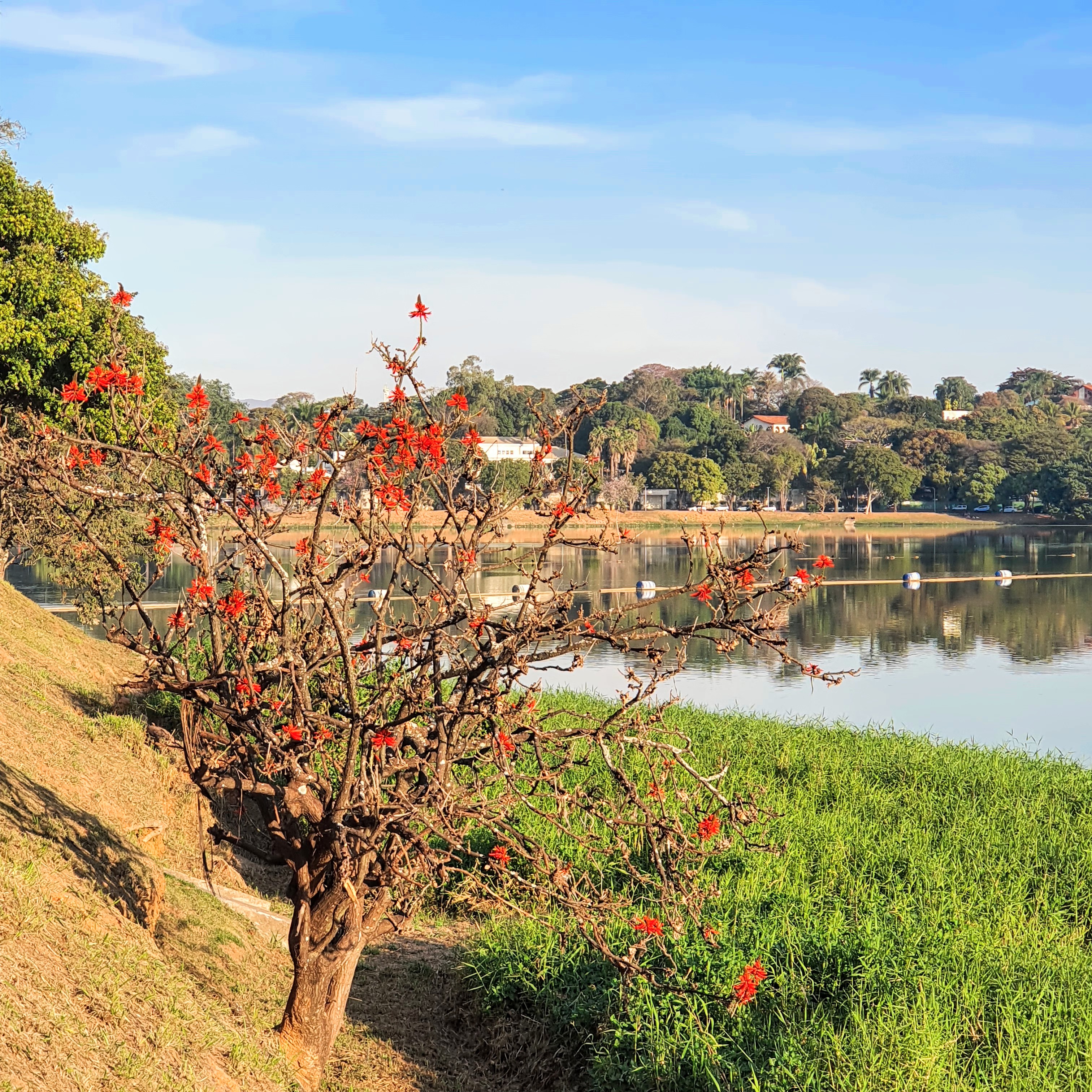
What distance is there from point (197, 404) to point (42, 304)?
11.7m

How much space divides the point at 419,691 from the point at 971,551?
6546 centimetres

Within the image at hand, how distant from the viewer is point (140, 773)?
957cm

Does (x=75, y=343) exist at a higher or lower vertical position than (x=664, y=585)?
higher

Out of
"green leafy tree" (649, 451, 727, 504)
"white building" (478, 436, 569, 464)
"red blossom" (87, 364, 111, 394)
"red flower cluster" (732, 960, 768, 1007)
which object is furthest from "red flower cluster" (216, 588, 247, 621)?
"green leafy tree" (649, 451, 727, 504)

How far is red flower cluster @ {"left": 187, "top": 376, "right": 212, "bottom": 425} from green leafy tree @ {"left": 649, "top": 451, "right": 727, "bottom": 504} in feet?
244

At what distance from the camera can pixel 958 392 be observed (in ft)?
473

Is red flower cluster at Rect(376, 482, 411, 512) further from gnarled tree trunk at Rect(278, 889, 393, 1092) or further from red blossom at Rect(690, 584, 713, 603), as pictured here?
gnarled tree trunk at Rect(278, 889, 393, 1092)

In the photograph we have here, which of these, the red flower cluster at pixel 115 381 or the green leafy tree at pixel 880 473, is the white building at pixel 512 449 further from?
the red flower cluster at pixel 115 381

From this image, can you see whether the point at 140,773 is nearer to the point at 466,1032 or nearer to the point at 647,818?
the point at 466,1032

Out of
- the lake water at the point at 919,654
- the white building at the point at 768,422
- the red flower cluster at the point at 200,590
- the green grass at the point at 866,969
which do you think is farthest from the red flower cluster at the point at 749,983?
the white building at the point at 768,422

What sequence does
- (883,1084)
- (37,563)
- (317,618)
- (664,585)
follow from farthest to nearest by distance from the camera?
1. (37,563)
2. (664,585)
3. (317,618)
4. (883,1084)

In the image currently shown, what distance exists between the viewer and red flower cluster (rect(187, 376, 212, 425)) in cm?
587

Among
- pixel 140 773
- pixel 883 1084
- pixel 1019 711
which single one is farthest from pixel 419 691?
pixel 1019 711

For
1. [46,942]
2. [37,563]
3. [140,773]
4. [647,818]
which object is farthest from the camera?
[37,563]
